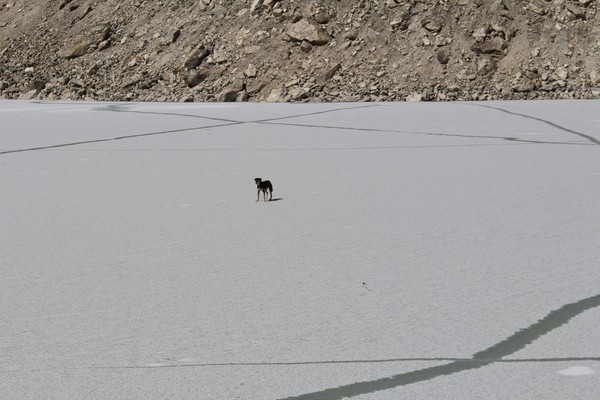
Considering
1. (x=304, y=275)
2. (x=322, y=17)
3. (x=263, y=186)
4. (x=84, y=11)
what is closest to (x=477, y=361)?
(x=304, y=275)

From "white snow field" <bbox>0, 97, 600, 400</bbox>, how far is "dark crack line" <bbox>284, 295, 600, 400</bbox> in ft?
0.04

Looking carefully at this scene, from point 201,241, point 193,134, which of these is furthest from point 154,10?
point 201,241

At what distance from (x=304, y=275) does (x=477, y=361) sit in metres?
1.64

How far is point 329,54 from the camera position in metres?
27.8

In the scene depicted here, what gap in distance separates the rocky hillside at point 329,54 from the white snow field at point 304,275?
14831mm

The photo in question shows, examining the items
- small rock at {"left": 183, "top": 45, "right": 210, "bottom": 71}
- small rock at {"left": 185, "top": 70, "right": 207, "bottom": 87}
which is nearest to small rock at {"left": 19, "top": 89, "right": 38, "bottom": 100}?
small rock at {"left": 183, "top": 45, "right": 210, "bottom": 71}

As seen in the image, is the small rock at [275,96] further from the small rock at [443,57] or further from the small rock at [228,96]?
the small rock at [443,57]

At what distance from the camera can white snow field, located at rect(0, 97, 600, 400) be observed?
3.62m

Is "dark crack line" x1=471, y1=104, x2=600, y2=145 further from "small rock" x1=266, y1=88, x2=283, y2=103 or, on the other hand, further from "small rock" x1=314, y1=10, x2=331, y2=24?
"small rock" x1=314, y1=10, x2=331, y2=24

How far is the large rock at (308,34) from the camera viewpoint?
1111 inches

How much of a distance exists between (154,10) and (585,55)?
1382cm

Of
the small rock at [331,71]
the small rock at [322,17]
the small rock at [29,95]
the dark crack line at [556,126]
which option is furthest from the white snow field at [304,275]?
the small rock at [29,95]

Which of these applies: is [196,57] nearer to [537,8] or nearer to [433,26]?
[433,26]

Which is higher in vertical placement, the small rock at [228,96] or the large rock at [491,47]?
the large rock at [491,47]
